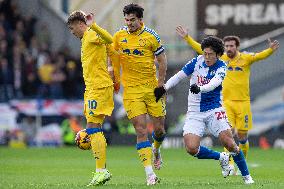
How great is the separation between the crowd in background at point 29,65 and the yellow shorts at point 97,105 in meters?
16.4

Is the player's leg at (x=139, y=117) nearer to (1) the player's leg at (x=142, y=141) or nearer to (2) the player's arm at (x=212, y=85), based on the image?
(1) the player's leg at (x=142, y=141)

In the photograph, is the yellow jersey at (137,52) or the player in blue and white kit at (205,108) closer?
the player in blue and white kit at (205,108)

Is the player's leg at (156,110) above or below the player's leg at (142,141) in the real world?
above

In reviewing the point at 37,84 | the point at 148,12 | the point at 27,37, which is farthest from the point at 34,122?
the point at 148,12

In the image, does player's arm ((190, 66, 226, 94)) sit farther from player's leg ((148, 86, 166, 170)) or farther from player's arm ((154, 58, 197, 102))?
player's leg ((148, 86, 166, 170))

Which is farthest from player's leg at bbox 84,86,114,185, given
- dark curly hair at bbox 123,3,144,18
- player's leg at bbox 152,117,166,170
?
player's leg at bbox 152,117,166,170

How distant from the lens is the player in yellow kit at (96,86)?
1465 centimetres

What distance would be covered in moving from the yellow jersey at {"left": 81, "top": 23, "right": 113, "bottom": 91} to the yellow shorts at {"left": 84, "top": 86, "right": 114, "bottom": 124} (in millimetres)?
89

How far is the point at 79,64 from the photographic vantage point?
33000 millimetres

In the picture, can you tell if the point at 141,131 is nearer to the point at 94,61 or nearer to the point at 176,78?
the point at 176,78

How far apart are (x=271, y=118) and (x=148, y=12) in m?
5.73

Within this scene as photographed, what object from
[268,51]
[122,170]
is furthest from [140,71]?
[122,170]

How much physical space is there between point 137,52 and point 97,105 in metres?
1.13

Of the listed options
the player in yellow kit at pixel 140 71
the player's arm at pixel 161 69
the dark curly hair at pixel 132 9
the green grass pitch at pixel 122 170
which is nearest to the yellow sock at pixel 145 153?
the player in yellow kit at pixel 140 71
